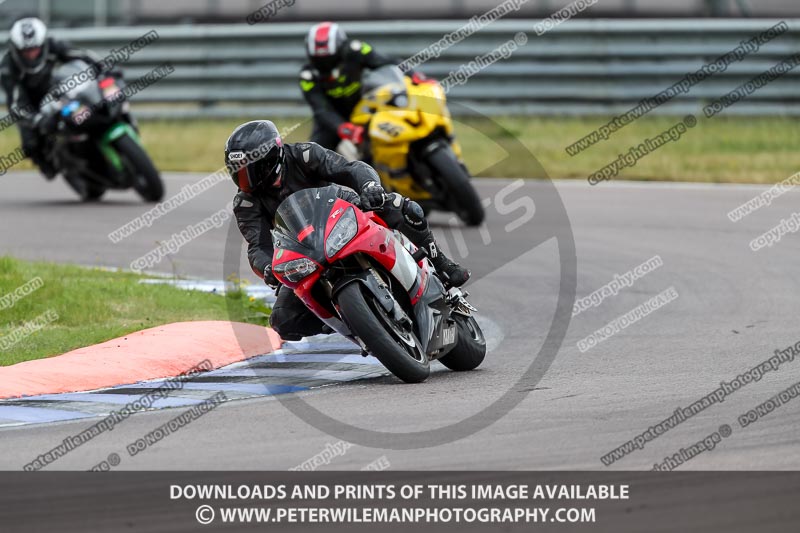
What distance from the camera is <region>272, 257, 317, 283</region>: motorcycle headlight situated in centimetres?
722

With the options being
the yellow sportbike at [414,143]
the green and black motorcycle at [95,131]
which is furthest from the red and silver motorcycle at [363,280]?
the green and black motorcycle at [95,131]

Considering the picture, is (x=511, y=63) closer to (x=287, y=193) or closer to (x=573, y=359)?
(x=573, y=359)

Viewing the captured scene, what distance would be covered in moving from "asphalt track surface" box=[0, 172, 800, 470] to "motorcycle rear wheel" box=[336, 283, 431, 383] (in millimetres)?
137

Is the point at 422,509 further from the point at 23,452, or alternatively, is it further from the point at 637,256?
the point at 637,256

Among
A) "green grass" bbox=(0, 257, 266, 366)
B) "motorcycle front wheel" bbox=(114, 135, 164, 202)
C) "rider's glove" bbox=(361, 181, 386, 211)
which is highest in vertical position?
"rider's glove" bbox=(361, 181, 386, 211)

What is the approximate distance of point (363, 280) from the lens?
23.6ft

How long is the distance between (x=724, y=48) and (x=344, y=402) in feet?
43.1

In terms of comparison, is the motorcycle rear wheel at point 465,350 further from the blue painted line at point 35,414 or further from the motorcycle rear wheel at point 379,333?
the blue painted line at point 35,414

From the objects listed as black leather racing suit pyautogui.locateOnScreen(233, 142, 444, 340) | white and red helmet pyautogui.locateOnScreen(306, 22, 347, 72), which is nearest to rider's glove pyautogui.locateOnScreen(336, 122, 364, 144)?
white and red helmet pyautogui.locateOnScreen(306, 22, 347, 72)

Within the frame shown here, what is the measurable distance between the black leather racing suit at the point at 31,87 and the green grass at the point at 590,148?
2.86 m

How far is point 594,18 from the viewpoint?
65.6ft

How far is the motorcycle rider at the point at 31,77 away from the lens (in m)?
15.4

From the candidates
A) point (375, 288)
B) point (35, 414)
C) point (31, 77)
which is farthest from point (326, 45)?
point (35, 414)

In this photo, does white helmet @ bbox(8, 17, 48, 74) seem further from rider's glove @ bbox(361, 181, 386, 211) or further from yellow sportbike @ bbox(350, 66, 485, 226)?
rider's glove @ bbox(361, 181, 386, 211)
